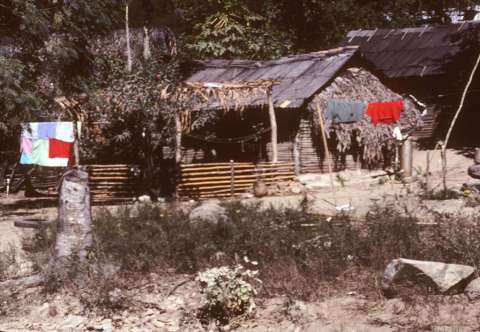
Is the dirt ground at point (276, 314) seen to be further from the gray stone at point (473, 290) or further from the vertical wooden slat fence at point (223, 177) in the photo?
the vertical wooden slat fence at point (223, 177)

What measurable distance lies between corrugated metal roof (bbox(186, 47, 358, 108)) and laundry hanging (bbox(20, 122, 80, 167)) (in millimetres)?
5203

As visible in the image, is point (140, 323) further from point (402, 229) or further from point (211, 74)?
point (211, 74)

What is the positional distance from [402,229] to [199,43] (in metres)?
17.9

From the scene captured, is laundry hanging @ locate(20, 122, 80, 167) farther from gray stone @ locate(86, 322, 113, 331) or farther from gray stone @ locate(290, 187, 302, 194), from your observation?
gray stone @ locate(86, 322, 113, 331)

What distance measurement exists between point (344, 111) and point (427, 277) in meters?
9.64

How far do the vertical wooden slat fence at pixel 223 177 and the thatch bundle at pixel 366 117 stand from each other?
76.6 inches

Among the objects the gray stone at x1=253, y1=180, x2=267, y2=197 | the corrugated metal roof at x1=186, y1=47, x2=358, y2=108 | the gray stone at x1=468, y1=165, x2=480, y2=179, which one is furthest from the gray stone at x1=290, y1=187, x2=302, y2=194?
the gray stone at x1=468, y1=165, x2=480, y2=179

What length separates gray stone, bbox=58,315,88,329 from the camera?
228 inches

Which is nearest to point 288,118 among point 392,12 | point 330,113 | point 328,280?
point 330,113

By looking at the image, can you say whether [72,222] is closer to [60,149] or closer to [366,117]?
[60,149]

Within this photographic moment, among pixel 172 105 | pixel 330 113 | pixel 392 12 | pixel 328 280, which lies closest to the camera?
pixel 328 280

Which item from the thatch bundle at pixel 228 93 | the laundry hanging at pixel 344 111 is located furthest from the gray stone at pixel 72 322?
the laundry hanging at pixel 344 111

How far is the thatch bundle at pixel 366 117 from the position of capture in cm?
1532

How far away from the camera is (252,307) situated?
597cm
